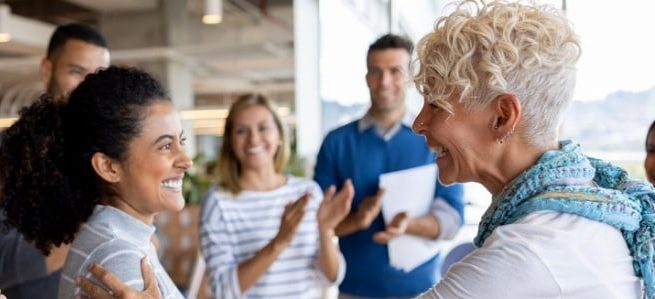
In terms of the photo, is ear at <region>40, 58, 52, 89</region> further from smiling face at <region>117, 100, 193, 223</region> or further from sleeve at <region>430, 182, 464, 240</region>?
sleeve at <region>430, 182, 464, 240</region>

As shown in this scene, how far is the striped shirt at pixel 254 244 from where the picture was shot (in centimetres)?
208

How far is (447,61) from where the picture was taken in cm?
104

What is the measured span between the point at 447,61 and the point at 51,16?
917cm

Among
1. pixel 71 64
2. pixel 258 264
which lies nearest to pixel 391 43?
pixel 258 264

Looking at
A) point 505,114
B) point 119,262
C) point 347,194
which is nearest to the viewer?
point 505,114

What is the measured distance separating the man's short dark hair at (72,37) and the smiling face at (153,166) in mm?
1044

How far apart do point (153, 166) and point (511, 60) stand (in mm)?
788

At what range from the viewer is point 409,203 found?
7.57ft

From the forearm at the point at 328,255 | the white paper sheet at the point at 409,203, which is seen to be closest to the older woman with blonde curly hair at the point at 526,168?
the forearm at the point at 328,255

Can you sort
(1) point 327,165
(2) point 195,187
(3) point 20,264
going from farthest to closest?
(2) point 195,187
(1) point 327,165
(3) point 20,264

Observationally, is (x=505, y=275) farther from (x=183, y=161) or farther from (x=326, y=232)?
(x=326, y=232)

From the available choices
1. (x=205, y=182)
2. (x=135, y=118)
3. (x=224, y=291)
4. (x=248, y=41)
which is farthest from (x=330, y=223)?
(x=248, y=41)

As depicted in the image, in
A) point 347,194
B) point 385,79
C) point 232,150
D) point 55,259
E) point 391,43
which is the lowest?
point 55,259

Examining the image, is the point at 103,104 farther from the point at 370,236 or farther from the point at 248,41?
the point at 248,41
